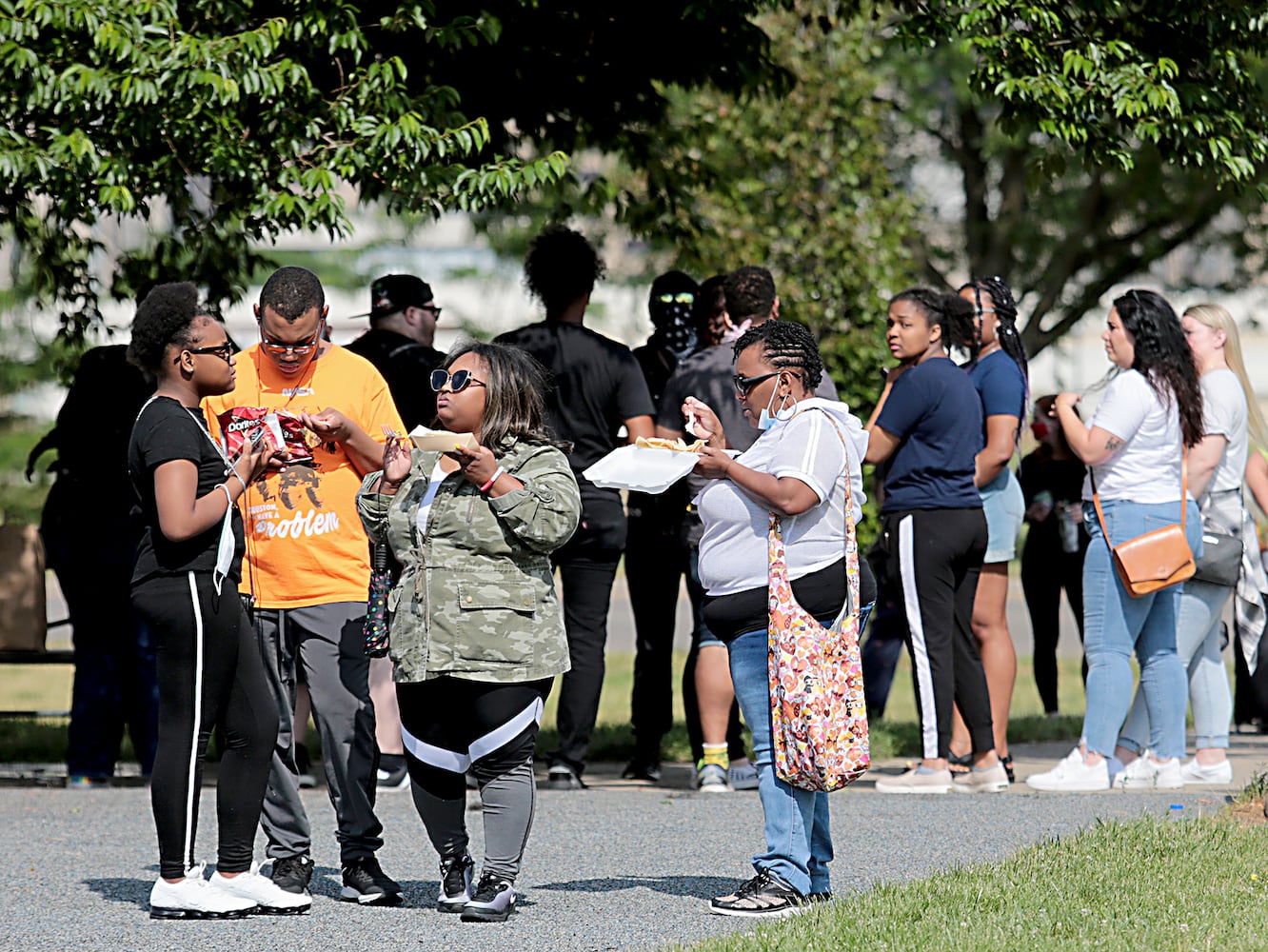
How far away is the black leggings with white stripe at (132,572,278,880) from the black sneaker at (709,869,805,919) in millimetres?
1512

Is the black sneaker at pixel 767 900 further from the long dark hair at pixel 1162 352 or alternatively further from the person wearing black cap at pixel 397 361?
the long dark hair at pixel 1162 352

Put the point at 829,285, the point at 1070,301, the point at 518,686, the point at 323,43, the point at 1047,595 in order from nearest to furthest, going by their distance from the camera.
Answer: the point at 518,686
the point at 323,43
the point at 1047,595
the point at 829,285
the point at 1070,301

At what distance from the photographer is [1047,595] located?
10062mm

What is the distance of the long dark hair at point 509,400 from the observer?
5133mm

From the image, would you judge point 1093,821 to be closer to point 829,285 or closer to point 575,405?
point 575,405

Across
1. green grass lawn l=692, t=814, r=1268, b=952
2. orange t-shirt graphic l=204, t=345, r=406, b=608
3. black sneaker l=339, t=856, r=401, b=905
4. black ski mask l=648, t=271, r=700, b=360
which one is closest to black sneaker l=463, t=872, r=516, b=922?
black sneaker l=339, t=856, r=401, b=905

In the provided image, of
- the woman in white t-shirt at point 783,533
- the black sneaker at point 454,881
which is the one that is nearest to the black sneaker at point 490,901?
the black sneaker at point 454,881

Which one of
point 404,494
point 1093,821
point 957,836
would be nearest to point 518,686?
point 404,494

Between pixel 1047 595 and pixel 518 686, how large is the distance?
226 inches

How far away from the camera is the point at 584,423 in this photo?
24.9 feet

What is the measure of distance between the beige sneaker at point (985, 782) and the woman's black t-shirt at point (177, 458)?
3827 mm

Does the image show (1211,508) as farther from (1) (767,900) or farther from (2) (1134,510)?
(1) (767,900)

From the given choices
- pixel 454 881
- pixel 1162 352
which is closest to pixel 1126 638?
pixel 1162 352

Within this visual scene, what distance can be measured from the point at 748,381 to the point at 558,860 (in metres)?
2.04
